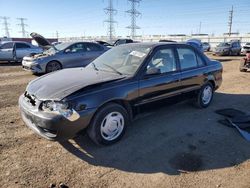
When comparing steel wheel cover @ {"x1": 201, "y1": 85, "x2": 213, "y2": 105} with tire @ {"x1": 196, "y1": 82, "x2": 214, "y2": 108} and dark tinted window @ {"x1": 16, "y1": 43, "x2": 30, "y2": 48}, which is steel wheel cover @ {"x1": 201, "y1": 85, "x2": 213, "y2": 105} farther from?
dark tinted window @ {"x1": 16, "y1": 43, "x2": 30, "y2": 48}

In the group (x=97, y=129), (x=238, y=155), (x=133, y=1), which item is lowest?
(x=238, y=155)

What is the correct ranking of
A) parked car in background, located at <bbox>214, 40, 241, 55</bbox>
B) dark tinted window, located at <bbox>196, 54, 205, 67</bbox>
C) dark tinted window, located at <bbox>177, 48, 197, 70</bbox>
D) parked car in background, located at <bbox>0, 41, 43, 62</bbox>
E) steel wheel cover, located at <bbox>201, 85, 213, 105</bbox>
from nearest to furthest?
1. dark tinted window, located at <bbox>177, 48, 197, 70</bbox>
2. dark tinted window, located at <bbox>196, 54, 205, 67</bbox>
3. steel wheel cover, located at <bbox>201, 85, 213, 105</bbox>
4. parked car in background, located at <bbox>0, 41, 43, 62</bbox>
5. parked car in background, located at <bbox>214, 40, 241, 55</bbox>

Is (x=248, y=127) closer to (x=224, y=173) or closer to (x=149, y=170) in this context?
(x=224, y=173)

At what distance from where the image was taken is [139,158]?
3605 millimetres

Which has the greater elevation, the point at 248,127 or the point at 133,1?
the point at 133,1

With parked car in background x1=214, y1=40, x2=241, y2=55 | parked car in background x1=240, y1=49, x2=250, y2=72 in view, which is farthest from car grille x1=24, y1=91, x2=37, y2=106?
parked car in background x1=214, y1=40, x2=241, y2=55

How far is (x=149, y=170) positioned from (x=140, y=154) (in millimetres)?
425

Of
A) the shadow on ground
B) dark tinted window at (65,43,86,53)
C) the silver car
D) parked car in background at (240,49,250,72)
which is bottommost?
the shadow on ground

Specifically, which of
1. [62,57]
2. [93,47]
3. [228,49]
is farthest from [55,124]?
[228,49]

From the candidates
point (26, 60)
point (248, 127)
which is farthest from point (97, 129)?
point (26, 60)

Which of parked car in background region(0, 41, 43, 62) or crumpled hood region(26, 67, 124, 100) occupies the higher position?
crumpled hood region(26, 67, 124, 100)

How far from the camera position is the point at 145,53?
177 inches

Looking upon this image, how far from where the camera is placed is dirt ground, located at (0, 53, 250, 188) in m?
3.09

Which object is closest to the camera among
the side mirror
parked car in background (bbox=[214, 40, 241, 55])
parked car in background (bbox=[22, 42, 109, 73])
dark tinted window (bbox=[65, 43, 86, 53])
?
the side mirror
